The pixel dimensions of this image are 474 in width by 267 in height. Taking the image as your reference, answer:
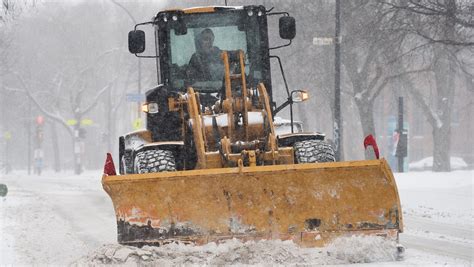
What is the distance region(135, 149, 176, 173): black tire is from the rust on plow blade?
61cm

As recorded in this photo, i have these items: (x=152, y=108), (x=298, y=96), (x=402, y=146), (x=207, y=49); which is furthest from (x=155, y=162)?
(x=402, y=146)

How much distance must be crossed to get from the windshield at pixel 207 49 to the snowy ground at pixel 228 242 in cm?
239

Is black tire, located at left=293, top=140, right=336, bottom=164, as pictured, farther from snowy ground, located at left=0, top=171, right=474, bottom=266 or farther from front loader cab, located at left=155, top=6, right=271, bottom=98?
front loader cab, located at left=155, top=6, right=271, bottom=98

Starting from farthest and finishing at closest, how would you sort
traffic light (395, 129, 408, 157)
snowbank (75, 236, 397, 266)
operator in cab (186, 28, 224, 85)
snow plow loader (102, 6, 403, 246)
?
1. traffic light (395, 129, 408, 157)
2. operator in cab (186, 28, 224, 85)
3. snow plow loader (102, 6, 403, 246)
4. snowbank (75, 236, 397, 266)

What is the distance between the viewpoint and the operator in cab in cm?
991

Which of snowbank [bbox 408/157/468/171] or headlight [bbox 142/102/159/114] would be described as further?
snowbank [bbox 408/157/468/171]

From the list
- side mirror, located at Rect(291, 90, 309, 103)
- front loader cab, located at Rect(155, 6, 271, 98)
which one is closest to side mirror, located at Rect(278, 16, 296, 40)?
front loader cab, located at Rect(155, 6, 271, 98)

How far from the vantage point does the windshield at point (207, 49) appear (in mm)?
9930

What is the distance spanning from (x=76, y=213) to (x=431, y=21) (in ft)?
25.2

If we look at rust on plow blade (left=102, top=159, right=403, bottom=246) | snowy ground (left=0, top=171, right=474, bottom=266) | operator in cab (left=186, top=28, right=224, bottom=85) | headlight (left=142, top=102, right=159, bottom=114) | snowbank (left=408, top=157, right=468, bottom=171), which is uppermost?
operator in cab (left=186, top=28, right=224, bottom=85)

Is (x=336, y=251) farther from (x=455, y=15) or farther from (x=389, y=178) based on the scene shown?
(x=455, y=15)

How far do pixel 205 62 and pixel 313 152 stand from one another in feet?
7.33

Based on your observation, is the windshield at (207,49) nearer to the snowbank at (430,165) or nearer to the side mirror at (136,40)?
the side mirror at (136,40)

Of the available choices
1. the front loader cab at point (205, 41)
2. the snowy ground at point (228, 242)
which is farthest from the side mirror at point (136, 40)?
the snowy ground at point (228, 242)
